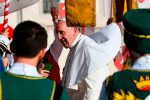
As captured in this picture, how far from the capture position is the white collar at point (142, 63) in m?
3.21

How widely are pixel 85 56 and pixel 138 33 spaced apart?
4.80 feet

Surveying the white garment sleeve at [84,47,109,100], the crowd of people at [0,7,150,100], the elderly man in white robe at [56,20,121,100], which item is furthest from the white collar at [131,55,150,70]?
the elderly man in white robe at [56,20,121,100]

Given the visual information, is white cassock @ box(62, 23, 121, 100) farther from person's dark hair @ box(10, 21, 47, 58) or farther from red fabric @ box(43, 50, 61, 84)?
person's dark hair @ box(10, 21, 47, 58)

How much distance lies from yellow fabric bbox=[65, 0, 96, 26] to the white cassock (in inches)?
5.2

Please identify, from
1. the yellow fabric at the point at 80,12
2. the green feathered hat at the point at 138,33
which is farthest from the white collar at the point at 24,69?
the yellow fabric at the point at 80,12

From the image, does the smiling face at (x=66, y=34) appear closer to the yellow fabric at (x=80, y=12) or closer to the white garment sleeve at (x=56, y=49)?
the yellow fabric at (x=80, y=12)

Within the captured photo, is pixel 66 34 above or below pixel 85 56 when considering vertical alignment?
above

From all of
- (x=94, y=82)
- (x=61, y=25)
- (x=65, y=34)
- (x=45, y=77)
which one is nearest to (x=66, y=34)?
(x=65, y=34)

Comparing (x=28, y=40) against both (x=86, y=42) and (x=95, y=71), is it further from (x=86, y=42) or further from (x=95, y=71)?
(x=86, y=42)

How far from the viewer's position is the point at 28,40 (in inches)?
123

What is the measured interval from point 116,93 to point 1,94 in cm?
61

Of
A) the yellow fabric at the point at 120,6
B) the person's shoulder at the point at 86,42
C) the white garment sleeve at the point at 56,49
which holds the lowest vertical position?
the white garment sleeve at the point at 56,49

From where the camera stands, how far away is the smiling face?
4789 millimetres

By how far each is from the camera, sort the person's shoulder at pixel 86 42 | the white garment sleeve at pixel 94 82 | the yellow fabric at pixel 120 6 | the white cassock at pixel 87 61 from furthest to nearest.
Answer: the yellow fabric at pixel 120 6
the person's shoulder at pixel 86 42
the white cassock at pixel 87 61
the white garment sleeve at pixel 94 82
